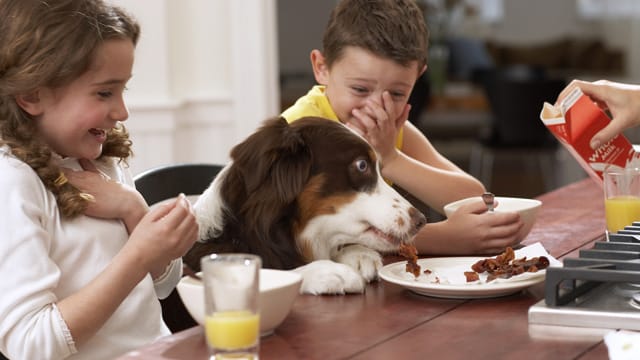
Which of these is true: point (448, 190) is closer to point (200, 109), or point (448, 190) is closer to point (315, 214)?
point (315, 214)

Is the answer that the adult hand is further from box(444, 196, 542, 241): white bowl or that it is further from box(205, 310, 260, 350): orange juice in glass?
box(205, 310, 260, 350): orange juice in glass

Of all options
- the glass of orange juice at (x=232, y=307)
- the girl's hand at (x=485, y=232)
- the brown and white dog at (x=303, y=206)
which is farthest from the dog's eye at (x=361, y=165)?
the glass of orange juice at (x=232, y=307)

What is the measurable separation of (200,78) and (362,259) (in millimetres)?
2882

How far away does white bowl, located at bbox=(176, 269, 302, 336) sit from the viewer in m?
1.35

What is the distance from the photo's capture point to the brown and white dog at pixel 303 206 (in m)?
1.74

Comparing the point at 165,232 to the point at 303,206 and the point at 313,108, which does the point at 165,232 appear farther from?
the point at 313,108

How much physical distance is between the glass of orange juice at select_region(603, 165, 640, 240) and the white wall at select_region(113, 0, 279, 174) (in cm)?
263

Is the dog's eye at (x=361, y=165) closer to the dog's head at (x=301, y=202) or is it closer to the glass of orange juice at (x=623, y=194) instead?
the dog's head at (x=301, y=202)

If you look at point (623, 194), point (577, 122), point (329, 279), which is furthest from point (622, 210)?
point (329, 279)

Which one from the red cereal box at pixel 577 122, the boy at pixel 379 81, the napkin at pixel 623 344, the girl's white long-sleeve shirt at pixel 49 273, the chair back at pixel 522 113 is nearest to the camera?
the napkin at pixel 623 344

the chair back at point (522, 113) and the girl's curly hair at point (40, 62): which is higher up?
the girl's curly hair at point (40, 62)

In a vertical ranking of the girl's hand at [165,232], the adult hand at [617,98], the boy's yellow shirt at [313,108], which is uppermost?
the adult hand at [617,98]

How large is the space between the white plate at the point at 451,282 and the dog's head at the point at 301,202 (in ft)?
0.25

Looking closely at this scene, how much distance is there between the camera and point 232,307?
3.71 feet
